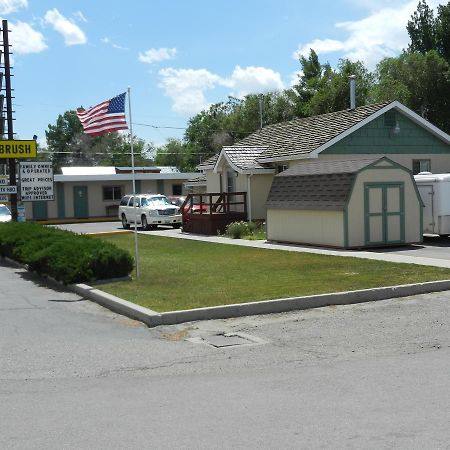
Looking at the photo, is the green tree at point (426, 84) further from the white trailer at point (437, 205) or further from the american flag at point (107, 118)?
the american flag at point (107, 118)

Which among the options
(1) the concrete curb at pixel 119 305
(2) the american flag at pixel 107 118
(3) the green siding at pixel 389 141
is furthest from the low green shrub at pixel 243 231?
(1) the concrete curb at pixel 119 305

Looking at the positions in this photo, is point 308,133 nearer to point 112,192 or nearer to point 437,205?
point 437,205

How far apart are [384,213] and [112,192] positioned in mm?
31719

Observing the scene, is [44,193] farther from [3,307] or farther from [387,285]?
[387,285]

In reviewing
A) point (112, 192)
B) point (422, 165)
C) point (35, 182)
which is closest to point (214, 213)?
point (35, 182)

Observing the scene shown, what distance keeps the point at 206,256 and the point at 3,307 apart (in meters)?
7.69

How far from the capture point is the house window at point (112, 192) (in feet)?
160

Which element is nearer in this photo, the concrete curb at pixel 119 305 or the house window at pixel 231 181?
the concrete curb at pixel 119 305

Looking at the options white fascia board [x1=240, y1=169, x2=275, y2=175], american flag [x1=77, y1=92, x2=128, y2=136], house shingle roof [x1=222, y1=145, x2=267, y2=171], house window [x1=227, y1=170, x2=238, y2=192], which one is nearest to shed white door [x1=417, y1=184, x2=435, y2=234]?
white fascia board [x1=240, y1=169, x2=275, y2=175]

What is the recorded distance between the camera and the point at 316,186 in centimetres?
2067

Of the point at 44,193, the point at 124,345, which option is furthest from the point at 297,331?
the point at 44,193

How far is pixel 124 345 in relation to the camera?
862 centimetres

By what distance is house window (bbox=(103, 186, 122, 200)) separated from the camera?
160ft

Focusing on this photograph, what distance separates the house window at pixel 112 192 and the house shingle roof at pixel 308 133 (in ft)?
58.4
